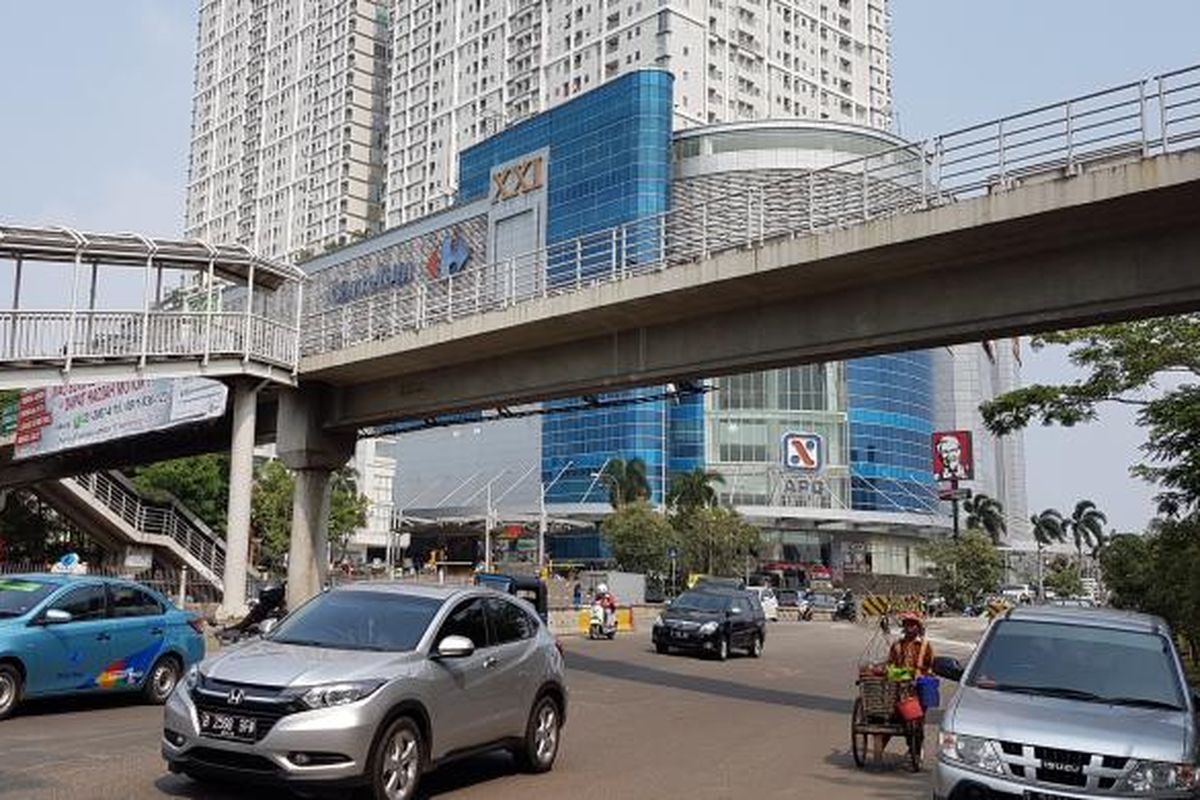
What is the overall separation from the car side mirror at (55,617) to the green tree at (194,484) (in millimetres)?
40573

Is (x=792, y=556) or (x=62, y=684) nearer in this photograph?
(x=62, y=684)

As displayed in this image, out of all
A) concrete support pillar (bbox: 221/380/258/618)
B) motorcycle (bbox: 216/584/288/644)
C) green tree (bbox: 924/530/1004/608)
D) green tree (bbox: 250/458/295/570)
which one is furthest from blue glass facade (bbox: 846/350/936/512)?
motorcycle (bbox: 216/584/288/644)

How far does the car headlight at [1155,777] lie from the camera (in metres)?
6.75

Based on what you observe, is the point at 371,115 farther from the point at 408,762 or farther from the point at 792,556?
the point at 408,762

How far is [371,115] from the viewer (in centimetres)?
16275

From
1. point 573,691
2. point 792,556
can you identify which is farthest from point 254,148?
point 573,691

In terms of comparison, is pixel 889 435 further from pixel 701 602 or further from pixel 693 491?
pixel 701 602

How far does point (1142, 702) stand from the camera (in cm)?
770

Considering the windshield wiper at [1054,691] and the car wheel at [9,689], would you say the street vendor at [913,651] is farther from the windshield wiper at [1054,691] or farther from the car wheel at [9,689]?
the car wheel at [9,689]

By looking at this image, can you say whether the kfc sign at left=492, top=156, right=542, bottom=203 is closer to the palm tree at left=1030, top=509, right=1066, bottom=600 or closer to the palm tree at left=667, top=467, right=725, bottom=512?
the palm tree at left=667, top=467, right=725, bottom=512

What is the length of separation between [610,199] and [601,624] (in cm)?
6806

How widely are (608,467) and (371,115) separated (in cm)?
8765

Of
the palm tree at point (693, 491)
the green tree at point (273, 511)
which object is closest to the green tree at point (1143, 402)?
the green tree at point (273, 511)

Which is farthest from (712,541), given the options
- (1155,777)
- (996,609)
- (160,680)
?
(1155,777)
